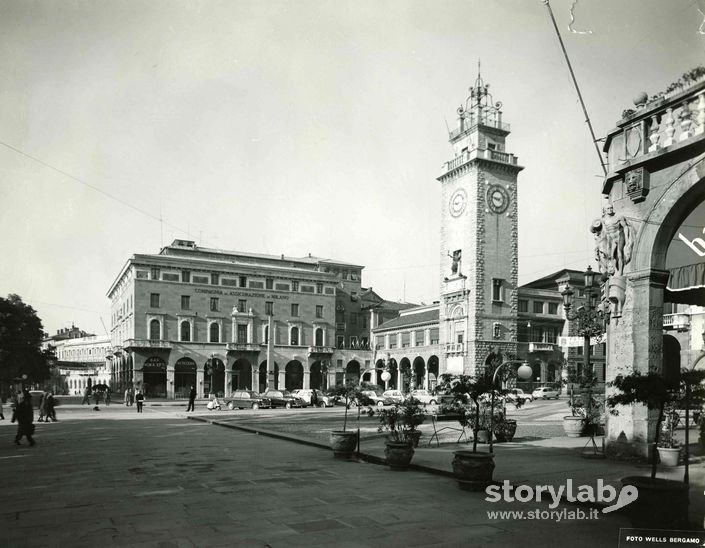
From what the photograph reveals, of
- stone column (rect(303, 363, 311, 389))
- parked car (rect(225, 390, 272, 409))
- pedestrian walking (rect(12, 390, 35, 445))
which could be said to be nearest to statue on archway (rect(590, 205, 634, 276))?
pedestrian walking (rect(12, 390, 35, 445))

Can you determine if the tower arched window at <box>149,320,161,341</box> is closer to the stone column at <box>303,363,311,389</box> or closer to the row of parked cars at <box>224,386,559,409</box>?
the stone column at <box>303,363,311,389</box>

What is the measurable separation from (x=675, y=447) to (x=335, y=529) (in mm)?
7737

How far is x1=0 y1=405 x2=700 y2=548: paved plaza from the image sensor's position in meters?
7.18

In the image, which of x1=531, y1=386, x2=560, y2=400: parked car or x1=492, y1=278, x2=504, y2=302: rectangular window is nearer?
x1=531, y1=386, x2=560, y2=400: parked car

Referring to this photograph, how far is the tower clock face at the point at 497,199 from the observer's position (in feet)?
181

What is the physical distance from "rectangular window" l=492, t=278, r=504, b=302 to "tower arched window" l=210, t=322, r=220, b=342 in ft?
92.8

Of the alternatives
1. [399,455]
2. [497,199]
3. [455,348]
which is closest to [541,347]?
[455,348]

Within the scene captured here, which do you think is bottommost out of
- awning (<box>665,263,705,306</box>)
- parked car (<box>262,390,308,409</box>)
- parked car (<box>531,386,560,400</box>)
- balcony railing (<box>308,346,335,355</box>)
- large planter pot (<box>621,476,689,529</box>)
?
parked car (<box>531,386,560,400</box>)

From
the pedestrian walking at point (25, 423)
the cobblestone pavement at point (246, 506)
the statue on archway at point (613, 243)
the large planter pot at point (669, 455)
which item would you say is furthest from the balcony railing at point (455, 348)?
the large planter pot at point (669, 455)

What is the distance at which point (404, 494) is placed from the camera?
9703 millimetres

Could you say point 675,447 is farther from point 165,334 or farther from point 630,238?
point 165,334

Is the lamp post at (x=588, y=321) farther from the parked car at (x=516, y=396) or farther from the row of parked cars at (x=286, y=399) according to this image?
the row of parked cars at (x=286, y=399)

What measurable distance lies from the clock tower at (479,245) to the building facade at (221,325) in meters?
15.6

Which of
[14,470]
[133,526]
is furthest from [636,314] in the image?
[14,470]
